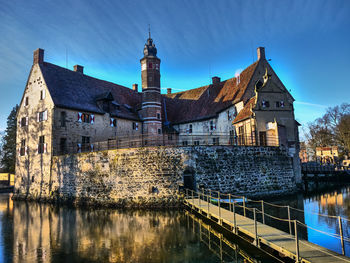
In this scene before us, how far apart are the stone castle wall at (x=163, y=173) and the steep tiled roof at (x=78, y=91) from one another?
6.02 meters

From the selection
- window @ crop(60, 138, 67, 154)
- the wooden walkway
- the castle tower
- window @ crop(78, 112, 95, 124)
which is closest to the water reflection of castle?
the wooden walkway

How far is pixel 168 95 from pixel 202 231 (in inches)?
1258

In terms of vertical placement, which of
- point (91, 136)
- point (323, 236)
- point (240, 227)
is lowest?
point (323, 236)

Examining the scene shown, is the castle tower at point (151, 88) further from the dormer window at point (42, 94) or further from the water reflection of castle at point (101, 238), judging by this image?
the water reflection of castle at point (101, 238)

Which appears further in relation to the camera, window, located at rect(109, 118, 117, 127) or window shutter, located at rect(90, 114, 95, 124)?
window, located at rect(109, 118, 117, 127)

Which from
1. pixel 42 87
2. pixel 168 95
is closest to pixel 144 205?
pixel 42 87

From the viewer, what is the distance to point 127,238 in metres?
11.6

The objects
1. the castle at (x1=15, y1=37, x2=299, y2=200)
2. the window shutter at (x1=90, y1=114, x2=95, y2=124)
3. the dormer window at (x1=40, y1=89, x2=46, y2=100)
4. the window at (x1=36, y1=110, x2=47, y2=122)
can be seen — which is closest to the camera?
the castle at (x1=15, y1=37, x2=299, y2=200)

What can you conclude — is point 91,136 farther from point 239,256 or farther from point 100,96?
point 239,256

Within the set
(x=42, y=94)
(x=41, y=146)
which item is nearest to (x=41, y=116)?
(x=42, y=94)

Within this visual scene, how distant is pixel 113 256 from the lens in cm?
927

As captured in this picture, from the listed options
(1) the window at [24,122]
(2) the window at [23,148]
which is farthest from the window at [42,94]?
(2) the window at [23,148]

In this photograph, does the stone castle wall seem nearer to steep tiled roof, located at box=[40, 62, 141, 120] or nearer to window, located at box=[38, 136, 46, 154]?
window, located at box=[38, 136, 46, 154]

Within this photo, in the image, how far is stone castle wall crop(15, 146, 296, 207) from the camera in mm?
19938
